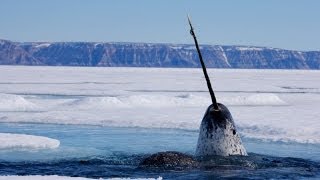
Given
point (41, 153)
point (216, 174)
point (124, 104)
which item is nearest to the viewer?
point (216, 174)

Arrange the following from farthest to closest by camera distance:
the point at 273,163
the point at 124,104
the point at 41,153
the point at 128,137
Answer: the point at 124,104
the point at 128,137
the point at 41,153
the point at 273,163

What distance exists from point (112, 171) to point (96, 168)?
1.14 feet

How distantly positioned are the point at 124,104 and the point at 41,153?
12535 mm

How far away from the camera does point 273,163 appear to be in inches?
377

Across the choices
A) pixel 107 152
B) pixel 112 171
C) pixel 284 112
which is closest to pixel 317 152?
pixel 107 152

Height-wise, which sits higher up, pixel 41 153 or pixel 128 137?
pixel 128 137

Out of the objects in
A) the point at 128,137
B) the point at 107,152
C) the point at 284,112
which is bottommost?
the point at 107,152

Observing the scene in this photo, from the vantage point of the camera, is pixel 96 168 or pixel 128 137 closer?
pixel 96 168

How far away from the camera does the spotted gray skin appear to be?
885cm

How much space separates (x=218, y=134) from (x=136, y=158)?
176cm

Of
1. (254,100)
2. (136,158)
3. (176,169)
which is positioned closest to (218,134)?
(176,169)

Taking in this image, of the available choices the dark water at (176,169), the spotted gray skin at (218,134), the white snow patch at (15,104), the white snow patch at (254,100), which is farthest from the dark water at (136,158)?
the white snow patch at (254,100)

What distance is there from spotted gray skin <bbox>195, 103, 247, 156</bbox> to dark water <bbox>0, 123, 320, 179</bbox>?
0.12 meters

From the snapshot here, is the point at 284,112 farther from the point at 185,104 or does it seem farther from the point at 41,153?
the point at 41,153
